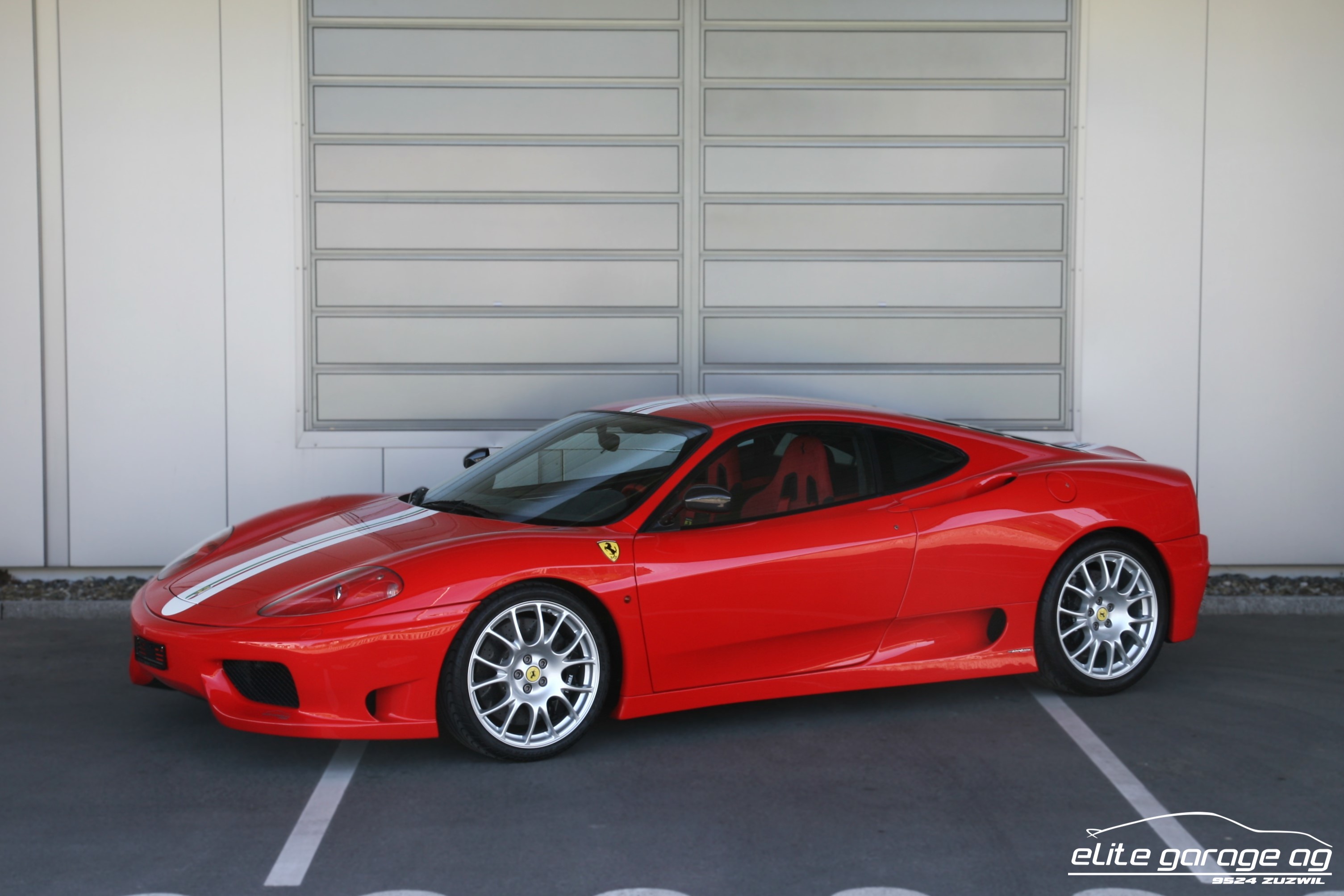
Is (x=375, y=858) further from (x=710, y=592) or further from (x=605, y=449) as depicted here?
(x=605, y=449)

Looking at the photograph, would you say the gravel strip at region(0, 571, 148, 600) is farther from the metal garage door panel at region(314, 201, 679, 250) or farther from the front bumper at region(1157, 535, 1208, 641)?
the front bumper at region(1157, 535, 1208, 641)

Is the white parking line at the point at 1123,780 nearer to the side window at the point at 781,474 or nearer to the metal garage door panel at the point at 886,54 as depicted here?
the side window at the point at 781,474

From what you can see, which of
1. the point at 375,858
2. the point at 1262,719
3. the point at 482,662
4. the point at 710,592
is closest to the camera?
the point at 375,858

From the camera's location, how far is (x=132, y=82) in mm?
7383

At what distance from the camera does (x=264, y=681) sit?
13.1 ft

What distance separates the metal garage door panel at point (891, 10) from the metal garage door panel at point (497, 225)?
129cm

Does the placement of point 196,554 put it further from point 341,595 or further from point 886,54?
point 886,54

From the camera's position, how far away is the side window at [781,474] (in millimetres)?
4594

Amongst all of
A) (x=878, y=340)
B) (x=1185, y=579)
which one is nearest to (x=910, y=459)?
(x=1185, y=579)

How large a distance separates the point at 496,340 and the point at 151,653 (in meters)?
3.77

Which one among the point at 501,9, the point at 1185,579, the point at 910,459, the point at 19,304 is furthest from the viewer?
the point at 501,9

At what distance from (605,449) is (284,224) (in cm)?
362

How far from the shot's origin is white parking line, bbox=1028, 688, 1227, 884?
11.8ft

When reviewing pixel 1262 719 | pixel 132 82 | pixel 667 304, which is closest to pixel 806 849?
pixel 1262 719
